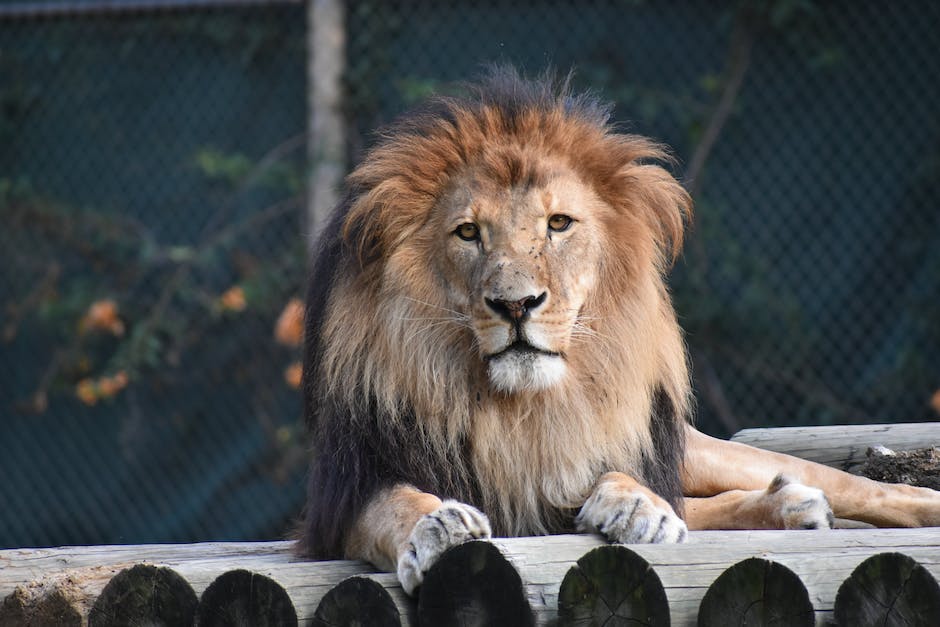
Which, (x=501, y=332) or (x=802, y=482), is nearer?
(x=501, y=332)

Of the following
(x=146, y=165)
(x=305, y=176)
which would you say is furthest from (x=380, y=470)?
(x=146, y=165)

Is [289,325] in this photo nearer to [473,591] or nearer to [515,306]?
[515,306]

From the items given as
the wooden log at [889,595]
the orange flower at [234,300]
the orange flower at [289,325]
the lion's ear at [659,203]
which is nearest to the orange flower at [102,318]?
the orange flower at [234,300]

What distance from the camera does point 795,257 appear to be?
16.5 feet

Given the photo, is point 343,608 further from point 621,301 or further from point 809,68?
point 809,68

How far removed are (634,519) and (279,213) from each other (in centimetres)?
340

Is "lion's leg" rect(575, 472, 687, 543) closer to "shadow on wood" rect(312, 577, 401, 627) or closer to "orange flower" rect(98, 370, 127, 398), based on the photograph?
"shadow on wood" rect(312, 577, 401, 627)

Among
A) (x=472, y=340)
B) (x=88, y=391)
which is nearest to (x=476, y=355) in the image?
(x=472, y=340)

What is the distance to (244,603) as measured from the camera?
87.7 inches

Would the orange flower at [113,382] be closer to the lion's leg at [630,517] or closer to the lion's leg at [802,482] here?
the lion's leg at [802,482]

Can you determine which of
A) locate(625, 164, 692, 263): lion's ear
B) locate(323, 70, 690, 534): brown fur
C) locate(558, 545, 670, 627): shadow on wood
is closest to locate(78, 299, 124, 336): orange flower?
locate(323, 70, 690, 534): brown fur

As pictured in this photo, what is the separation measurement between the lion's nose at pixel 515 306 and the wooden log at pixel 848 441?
131 centimetres

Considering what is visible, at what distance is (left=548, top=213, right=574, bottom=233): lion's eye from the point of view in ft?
8.66

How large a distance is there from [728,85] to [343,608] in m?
3.44
